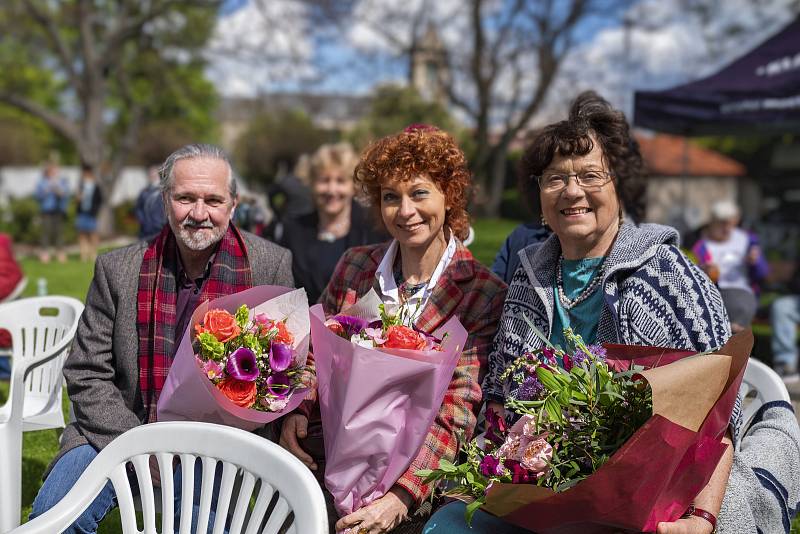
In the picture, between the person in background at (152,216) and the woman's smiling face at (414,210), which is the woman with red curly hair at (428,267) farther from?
the person in background at (152,216)

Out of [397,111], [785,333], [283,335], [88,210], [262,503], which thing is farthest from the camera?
[397,111]

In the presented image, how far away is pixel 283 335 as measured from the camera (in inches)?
96.1

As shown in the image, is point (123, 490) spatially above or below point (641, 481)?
below

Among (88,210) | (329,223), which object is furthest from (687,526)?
(88,210)

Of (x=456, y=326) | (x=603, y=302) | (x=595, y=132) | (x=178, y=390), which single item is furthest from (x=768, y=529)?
(x=178, y=390)

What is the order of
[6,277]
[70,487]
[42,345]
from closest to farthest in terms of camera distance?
1. [70,487]
2. [42,345]
3. [6,277]

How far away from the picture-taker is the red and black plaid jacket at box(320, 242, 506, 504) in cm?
245

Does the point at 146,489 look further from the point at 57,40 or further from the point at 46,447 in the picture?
the point at 57,40

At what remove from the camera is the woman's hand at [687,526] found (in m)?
1.93

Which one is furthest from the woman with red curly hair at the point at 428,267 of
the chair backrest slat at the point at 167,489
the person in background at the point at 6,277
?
the person in background at the point at 6,277

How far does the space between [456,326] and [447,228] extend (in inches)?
27.4

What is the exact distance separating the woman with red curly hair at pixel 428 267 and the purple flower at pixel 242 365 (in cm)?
39

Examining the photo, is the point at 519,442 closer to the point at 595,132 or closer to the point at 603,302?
the point at 603,302

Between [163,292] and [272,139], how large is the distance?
41.7 metres
